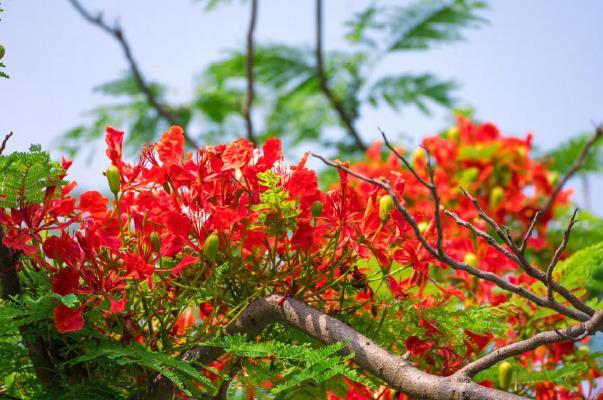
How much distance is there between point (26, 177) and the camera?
2.98 feet

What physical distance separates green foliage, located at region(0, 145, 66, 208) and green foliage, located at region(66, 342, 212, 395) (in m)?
0.20

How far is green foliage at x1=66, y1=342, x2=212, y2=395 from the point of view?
834mm

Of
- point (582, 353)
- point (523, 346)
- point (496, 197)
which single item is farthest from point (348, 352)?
point (496, 197)

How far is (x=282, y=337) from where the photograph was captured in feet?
3.41

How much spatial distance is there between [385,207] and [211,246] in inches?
9.3

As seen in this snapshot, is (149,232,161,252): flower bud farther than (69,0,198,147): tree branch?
No

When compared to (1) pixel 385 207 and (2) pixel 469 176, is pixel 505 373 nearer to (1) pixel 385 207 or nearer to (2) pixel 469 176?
(1) pixel 385 207

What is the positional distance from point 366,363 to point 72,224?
41 cm

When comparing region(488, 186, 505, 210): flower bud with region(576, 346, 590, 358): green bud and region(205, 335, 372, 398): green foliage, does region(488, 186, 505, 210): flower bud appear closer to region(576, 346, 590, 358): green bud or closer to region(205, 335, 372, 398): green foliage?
region(576, 346, 590, 358): green bud

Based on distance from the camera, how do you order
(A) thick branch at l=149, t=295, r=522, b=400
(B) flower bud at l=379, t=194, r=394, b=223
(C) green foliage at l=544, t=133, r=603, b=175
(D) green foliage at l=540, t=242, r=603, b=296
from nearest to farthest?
(A) thick branch at l=149, t=295, r=522, b=400
(B) flower bud at l=379, t=194, r=394, b=223
(D) green foliage at l=540, t=242, r=603, b=296
(C) green foliage at l=544, t=133, r=603, b=175

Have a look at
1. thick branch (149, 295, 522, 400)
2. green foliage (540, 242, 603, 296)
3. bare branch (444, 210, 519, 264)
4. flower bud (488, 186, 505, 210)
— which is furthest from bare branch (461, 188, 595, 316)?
flower bud (488, 186, 505, 210)

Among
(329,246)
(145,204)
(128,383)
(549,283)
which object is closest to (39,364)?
(128,383)

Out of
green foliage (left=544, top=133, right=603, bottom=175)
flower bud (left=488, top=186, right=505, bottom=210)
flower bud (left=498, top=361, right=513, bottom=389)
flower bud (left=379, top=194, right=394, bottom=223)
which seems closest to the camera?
flower bud (left=379, top=194, right=394, bottom=223)

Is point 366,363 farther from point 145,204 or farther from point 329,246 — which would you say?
point 145,204
